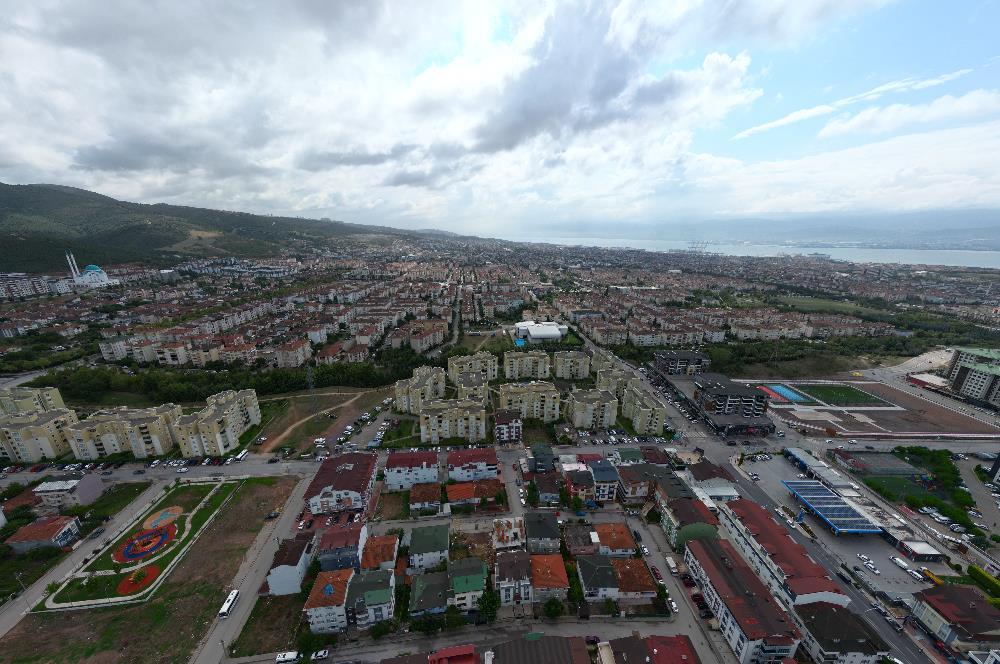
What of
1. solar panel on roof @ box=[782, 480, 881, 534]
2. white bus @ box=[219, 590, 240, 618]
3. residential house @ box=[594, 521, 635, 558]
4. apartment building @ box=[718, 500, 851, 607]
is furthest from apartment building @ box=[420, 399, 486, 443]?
solar panel on roof @ box=[782, 480, 881, 534]

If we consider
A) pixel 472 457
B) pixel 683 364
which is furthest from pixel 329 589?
pixel 683 364

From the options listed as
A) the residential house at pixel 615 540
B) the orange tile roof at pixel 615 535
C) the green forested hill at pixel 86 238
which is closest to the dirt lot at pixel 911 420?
the orange tile roof at pixel 615 535

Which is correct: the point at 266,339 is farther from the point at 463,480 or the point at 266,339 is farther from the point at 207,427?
the point at 463,480

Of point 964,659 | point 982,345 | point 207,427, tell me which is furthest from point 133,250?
point 982,345

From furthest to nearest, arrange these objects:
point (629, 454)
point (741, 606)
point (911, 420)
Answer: point (911, 420), point (629, 454), point (741, 606)

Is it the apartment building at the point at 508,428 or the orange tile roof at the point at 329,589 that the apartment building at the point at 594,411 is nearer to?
the apartment building at the point at 508,428

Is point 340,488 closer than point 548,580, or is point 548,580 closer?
point 548,580

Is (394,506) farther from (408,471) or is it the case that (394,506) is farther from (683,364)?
(683,364)
